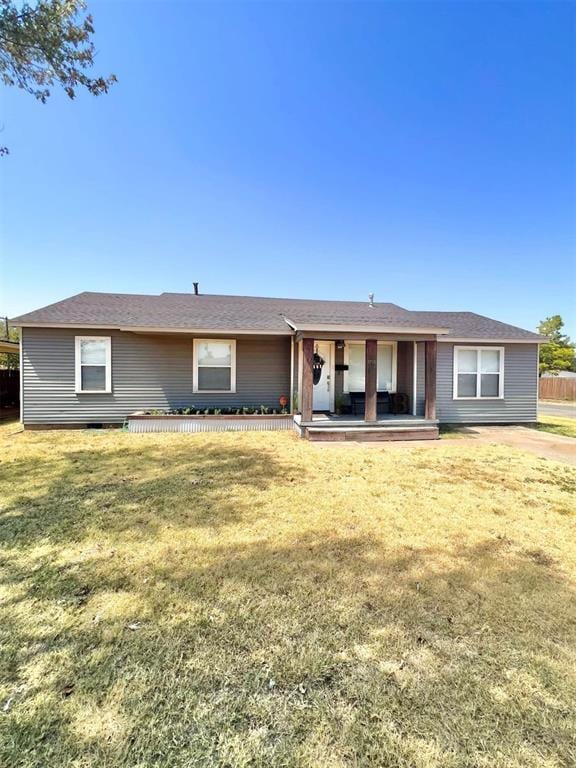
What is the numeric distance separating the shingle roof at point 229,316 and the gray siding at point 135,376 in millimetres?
467

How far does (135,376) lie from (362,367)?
265 inches

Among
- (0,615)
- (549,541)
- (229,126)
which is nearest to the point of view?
(0,615)

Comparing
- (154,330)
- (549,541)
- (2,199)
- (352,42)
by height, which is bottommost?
(549,541)

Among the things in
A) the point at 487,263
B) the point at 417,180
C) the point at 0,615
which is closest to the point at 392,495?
the point at 0,615

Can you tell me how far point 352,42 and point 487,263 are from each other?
14374mm

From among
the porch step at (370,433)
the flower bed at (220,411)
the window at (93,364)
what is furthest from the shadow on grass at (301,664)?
the window at (93,364)

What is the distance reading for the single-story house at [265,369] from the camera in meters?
8.70

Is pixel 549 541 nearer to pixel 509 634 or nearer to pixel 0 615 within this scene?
pixel 509 634

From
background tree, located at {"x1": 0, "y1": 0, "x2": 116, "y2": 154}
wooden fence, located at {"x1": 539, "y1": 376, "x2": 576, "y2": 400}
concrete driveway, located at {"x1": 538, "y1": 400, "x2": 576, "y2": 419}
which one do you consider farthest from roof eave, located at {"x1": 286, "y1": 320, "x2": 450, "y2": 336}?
wooden fence, located at {"x1": 539, "y1": 376, "x2": 576, "y2": 400}

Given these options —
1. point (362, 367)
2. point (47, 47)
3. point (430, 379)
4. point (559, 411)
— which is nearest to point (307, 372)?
point (362, 367)

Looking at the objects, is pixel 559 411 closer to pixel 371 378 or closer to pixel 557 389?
pixel 557 389

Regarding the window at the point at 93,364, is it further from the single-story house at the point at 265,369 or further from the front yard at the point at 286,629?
the front yard at the point at 286,629

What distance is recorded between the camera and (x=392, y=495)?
4633mm

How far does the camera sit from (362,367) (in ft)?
35.1
